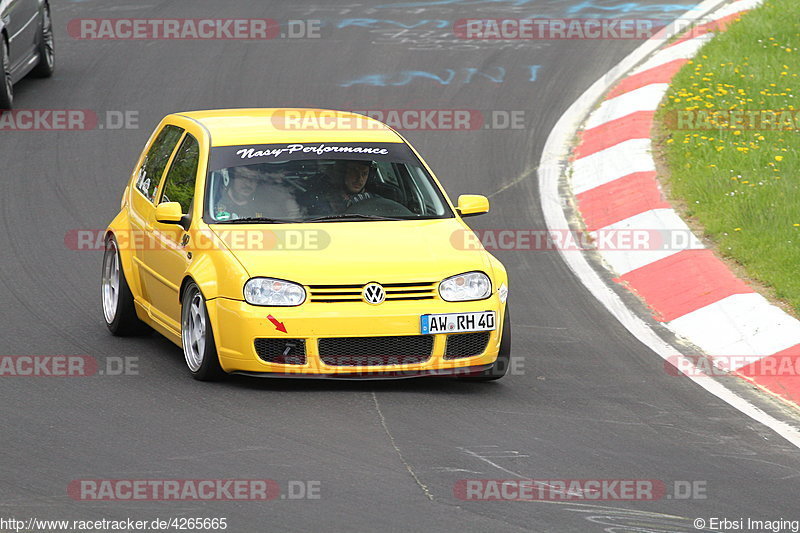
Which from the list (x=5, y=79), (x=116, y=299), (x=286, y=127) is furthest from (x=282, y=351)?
(x=5, y=79)

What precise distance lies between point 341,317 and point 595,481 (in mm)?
1951

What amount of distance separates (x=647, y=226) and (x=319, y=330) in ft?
15.7

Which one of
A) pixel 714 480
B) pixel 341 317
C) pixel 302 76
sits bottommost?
pixel 714 480

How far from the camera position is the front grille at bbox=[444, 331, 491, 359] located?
27.5ft

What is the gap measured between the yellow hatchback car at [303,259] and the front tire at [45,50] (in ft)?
25.1

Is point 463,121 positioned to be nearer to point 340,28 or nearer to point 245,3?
point 340,28

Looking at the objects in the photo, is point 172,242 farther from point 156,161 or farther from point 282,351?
point 282,351

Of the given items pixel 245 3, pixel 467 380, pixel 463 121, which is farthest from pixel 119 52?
pixel 467 380

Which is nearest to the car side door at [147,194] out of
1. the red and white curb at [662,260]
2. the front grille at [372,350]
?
the front grille at [372,350]

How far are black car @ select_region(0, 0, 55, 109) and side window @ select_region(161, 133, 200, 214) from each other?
6.43m

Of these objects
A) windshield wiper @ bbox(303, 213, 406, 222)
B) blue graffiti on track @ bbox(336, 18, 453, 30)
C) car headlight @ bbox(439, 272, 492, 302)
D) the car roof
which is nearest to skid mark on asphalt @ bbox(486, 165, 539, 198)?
the car roof

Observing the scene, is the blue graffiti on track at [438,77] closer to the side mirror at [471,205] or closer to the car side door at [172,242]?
the car side door at [172,242]

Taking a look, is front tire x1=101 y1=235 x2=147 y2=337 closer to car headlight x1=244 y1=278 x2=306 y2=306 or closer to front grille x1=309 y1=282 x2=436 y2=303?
car headlight x1=244 y1=278 x2=306 y2=306

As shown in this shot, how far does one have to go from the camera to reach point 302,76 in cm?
1731
